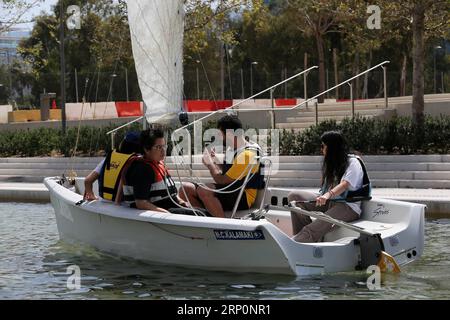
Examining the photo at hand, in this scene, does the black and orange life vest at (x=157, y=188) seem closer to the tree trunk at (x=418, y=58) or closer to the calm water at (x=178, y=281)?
the calm water at (x=178, y=281)

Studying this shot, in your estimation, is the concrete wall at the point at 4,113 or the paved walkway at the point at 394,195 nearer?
the paved walkway at the point at 394,195

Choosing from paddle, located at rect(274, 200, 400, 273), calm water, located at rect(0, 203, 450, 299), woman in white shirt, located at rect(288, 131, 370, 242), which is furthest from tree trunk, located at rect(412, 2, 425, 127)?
paddle, located at rect(274, 200, 400, 273)

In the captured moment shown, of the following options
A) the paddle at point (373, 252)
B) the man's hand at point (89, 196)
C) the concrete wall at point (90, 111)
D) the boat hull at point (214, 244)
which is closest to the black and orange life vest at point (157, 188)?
the boat hull at point (214, 244)

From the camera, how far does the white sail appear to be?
13352mm

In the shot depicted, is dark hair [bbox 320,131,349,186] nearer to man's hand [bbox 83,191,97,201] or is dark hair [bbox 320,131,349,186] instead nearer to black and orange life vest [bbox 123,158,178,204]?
black and orange life vest [bbox 123,158,178,204]

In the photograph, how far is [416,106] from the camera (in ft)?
75.7

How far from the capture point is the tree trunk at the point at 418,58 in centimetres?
2241

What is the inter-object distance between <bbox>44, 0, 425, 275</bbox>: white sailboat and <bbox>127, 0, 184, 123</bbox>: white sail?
0.05ft

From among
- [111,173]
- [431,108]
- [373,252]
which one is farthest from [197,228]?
[431,108]

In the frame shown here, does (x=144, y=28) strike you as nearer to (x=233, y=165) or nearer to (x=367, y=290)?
(x=233, y=165)

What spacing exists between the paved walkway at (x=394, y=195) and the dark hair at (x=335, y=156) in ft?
18.6

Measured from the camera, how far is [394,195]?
17.8m

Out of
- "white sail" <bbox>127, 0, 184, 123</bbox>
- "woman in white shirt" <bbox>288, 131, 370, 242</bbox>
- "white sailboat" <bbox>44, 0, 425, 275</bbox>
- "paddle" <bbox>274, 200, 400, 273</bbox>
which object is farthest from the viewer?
"white sail" <bbox>127, 0, 184, 123</bbox>

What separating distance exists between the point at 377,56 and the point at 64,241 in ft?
168
